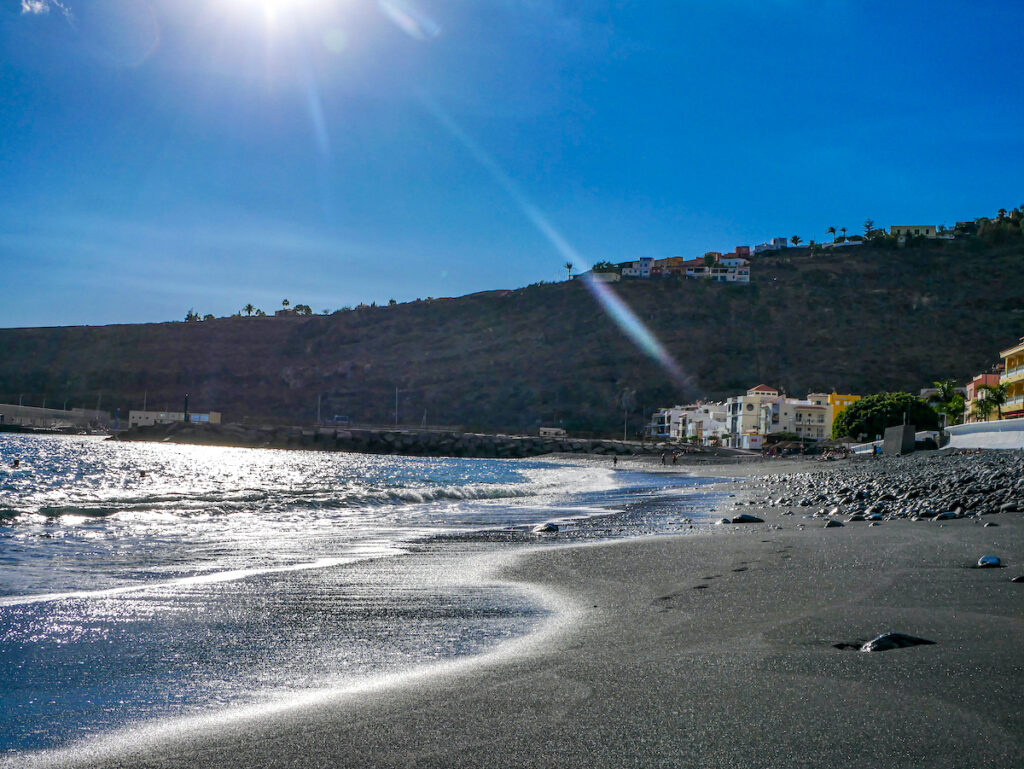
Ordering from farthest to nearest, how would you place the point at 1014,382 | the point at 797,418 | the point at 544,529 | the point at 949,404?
the point at 797,418
the point at 949,404
the point at 1014,382
the point at 544,529

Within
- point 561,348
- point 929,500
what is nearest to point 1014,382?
point 929,500

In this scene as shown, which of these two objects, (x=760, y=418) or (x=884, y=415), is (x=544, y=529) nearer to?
(x=884, y=415)

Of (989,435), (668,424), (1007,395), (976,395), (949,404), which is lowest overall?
(989,435)

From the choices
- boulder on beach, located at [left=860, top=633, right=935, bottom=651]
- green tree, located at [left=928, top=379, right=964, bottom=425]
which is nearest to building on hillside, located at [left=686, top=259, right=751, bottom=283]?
green tree, located at [left=928, top=379, right=964, bottom=425]

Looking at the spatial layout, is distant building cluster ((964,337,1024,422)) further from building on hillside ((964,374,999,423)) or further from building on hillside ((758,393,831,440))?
building on hillside ((758,393,831,440))

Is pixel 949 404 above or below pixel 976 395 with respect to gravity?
below

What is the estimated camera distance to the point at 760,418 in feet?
314

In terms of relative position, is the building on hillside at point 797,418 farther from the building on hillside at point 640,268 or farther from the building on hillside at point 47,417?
the building on hillside at point 47,417

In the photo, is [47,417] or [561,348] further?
[47,417]

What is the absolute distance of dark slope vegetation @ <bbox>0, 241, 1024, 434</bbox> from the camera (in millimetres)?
116438

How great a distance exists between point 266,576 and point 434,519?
300 inches

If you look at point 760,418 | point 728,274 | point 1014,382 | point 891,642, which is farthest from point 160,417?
point 891,642

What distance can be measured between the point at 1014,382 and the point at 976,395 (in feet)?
26.1

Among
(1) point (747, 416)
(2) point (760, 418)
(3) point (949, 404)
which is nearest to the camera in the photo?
(3) point (949, 404)
